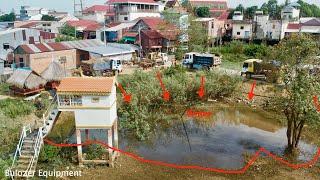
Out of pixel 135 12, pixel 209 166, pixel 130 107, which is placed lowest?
pixel 209 166

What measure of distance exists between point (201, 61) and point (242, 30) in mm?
17326

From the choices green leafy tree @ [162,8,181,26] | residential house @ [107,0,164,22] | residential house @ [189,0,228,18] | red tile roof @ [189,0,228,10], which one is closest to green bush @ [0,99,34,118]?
green leafy tree @ [162,8,181,26]

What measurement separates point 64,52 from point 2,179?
872 inches

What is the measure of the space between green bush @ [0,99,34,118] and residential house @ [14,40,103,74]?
870 cm

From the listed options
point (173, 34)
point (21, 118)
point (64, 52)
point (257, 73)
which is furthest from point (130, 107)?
point (173, 34)

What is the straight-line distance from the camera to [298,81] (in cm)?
1608

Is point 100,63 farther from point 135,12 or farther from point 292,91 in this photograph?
point 135,12

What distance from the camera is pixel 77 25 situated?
6109cm

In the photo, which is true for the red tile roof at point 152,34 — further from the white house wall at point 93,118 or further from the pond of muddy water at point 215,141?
the white house wall at point 93,118

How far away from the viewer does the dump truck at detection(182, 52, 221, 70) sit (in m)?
32.9

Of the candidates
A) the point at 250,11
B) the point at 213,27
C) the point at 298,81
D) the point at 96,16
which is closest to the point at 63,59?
the point at 213,27

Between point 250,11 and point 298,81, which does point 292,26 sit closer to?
point 250,11

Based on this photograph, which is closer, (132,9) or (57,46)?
(57,46)

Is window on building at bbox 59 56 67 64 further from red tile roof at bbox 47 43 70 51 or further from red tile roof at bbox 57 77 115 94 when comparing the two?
red tile roof at bbox 57 77 115 94
